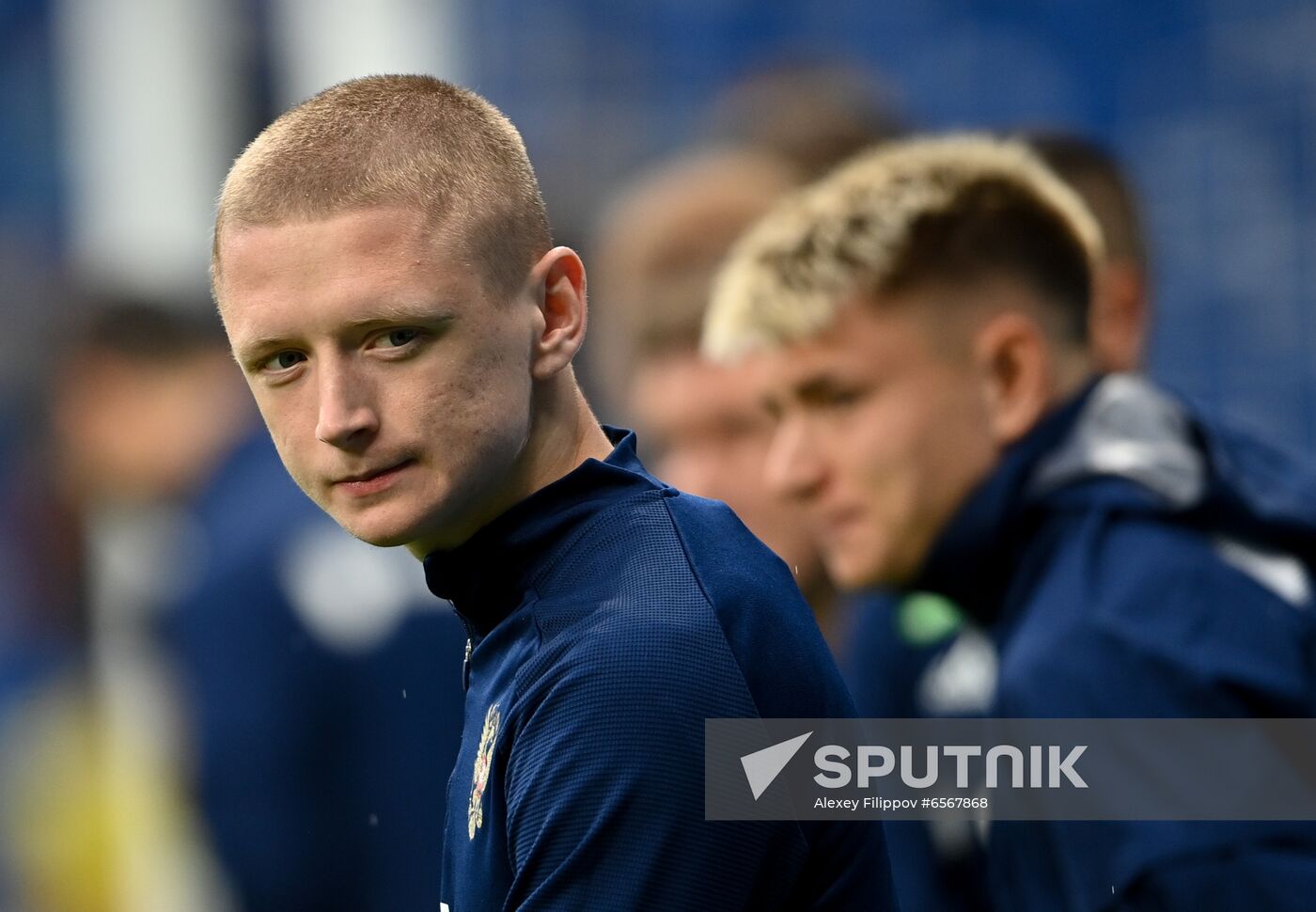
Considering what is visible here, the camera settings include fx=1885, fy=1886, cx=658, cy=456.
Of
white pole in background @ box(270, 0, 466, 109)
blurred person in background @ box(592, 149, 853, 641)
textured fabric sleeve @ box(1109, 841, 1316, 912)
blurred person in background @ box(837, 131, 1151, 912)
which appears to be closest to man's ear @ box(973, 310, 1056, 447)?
blurred person in background @ box(837, 131, 1151, 912)

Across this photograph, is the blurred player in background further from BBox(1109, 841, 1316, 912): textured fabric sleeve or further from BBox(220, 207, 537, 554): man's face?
BBox(1109, 841, 1316, 912): textured fabric sleeve

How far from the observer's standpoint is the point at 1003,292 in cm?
301

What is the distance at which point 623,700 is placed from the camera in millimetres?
1429

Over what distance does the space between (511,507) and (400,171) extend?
0.97 ft

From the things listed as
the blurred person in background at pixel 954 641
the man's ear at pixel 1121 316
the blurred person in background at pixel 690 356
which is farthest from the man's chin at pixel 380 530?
the man's ear at pixel 1121 316

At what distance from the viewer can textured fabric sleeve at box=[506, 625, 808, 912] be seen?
1.42m

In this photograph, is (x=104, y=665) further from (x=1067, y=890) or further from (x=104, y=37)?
(x=1067, y=890)

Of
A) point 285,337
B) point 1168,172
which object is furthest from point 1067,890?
point 1168,172

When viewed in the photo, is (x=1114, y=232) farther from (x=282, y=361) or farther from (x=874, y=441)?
(x=282, y=361)

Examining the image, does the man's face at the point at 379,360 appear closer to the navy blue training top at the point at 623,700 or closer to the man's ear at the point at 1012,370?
the navy blue training top at the point at 623,700

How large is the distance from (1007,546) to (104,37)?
19.6ft

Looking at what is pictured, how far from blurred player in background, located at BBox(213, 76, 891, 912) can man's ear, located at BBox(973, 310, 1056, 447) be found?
4.73ft

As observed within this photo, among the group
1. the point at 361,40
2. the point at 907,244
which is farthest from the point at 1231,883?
the point at 361,40

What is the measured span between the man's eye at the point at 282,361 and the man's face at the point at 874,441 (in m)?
1.42
